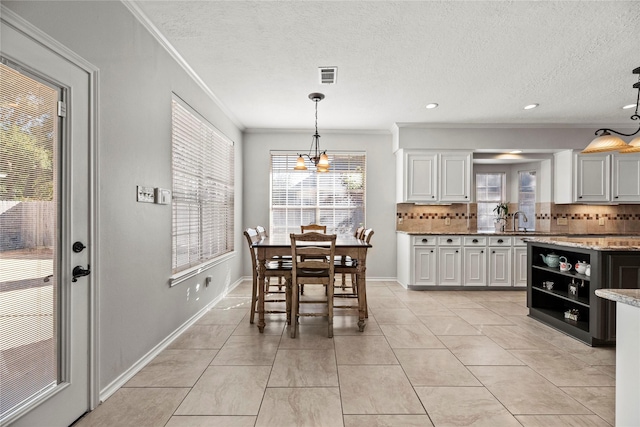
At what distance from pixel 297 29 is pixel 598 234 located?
5.72 m

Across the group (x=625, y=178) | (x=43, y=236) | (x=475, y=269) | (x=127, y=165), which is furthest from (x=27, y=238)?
(x=625, y=178)

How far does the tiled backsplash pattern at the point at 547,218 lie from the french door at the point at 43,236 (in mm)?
4821

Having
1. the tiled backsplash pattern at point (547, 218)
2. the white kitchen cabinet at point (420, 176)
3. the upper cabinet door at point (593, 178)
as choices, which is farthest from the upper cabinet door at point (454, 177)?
the upper cabinet door at point (593, 178)

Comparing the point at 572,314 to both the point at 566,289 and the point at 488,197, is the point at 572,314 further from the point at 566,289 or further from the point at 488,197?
the point at 488,197

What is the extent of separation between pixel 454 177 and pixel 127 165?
467cm

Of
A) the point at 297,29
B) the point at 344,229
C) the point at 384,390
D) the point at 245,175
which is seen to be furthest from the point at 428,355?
the point at 245,175

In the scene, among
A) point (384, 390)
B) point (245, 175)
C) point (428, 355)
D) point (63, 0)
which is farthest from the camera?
point (245, 175)

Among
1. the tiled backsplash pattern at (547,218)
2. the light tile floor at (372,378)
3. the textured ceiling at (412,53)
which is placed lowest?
the light tile floor at (372,378)

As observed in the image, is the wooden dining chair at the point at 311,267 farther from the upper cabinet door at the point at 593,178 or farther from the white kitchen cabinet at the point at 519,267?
the upper cabinet door at the point at 593,178

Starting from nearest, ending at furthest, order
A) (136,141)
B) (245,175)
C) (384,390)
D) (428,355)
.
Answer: (384,390), (136,141), (428,355), (245,175)

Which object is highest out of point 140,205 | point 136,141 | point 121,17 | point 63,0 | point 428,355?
point 121,17

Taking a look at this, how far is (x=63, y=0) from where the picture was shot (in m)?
1.80

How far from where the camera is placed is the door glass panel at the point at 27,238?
150 cm

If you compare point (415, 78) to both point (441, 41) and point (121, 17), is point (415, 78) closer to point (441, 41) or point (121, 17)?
point (441, 41)
